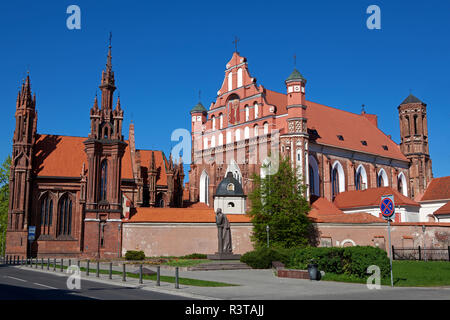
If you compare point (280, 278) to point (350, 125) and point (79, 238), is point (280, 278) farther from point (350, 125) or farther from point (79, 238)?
point (350, 125)

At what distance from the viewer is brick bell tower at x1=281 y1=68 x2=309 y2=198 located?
179 feet

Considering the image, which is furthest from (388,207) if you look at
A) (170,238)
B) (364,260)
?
(170,238)

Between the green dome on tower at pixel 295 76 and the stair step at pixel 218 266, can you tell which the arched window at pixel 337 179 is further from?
the stair step at pixel 218 266

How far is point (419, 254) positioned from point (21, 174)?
4131cm

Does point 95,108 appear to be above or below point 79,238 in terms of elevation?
above

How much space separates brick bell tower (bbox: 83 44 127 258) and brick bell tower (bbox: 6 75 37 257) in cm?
927

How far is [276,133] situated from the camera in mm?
56719

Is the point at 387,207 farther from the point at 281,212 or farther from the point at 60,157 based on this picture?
the point at 60,157

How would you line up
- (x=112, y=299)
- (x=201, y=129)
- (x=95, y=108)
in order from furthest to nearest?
(x=201, y=129) → (x=95, y=108) → (x=112, y=299)

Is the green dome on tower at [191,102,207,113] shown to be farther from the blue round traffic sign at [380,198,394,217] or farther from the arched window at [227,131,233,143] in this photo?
the blue round traffic sign at [380,198,394,217]

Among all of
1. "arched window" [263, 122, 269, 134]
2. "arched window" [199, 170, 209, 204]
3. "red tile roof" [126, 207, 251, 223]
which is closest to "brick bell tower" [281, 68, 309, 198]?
"arched window" [263, 122, 269, 134]

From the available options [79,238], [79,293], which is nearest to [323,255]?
[79,293]
